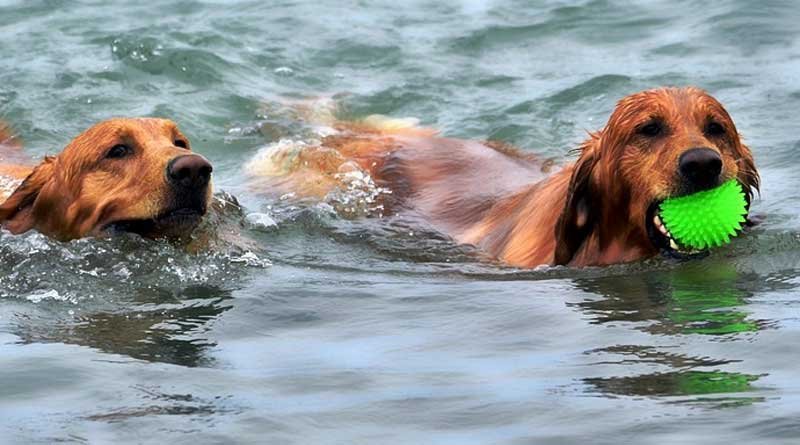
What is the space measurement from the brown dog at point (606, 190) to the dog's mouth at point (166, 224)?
1.53m

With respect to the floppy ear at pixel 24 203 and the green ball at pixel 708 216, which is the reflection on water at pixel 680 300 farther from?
the floppy ear at pixel 24 203

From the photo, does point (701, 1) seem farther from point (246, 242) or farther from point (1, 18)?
point (246, 242)

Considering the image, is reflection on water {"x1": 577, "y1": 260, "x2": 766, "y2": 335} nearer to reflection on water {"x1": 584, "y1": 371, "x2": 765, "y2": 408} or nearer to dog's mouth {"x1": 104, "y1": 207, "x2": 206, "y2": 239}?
reflection on water {"x1": 584, "y1": 371, "x2": 765, "y2": 408}

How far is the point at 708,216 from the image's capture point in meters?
7.03

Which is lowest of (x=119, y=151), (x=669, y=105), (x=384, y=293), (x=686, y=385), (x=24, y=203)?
(x=384, y=293)

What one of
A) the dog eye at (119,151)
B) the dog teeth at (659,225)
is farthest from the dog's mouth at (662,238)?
the dog eye at (119,151)

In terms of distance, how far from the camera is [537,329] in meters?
6.14

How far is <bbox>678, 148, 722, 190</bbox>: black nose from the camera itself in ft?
22.3

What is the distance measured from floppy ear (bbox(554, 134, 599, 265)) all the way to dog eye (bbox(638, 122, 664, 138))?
10.7 inches

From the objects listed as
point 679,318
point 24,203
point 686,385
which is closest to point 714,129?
point 679,318

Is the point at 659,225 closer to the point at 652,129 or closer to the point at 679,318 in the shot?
the point at 652,129

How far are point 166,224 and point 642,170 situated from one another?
2294 millimetres

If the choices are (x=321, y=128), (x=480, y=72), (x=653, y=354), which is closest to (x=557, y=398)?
(x=653, y=354)

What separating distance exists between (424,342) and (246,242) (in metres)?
2.58
